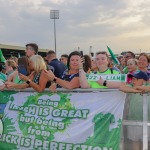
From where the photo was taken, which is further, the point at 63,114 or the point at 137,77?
the point at 63,114

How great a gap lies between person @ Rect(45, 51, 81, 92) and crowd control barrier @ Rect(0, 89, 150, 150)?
0.34 ft

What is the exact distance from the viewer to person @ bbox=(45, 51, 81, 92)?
16.2 feet

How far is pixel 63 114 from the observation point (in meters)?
4.95

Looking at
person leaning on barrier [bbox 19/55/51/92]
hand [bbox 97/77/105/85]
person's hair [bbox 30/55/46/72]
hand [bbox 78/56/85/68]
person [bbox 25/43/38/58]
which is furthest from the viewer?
person [bbox 25/43/38/58]

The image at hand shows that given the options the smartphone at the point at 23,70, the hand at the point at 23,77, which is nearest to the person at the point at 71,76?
the hand at the point at 23,77

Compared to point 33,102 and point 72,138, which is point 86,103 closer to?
point 72,138

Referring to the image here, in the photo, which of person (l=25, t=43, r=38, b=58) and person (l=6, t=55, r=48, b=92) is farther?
person (l=25, t=43, r=38, b=58)

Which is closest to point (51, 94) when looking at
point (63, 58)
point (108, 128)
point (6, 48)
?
point (108, 128)

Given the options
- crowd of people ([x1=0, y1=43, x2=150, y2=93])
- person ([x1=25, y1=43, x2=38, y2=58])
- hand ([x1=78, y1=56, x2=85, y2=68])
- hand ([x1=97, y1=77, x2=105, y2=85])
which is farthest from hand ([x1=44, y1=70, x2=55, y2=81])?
person ([x1=25, y1=43, x2=38, y2=58])

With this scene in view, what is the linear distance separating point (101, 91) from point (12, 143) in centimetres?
173

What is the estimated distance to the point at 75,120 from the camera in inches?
191

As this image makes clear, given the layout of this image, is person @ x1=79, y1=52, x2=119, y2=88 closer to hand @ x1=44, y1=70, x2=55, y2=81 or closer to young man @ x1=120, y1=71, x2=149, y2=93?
young man @ x1=120, y1=71, x2=149, y2=93

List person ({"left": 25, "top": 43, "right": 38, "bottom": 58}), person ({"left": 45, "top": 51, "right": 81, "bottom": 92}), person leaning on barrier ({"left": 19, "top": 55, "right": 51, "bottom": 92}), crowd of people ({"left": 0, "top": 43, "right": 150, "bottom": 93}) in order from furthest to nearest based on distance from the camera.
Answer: person ({"left": 25, "top": 43, "right": 38, "bottom": 58}) < person leaning on barrier ({"left": 19, "top": 55, "right": 51, "bottom": 92}) < person ({"left": 45, "top": 51, "right": 81, "bottom": 92}) < crowd of people ({"left": 0, "top": 43, "right": 150, "bottom": 93})

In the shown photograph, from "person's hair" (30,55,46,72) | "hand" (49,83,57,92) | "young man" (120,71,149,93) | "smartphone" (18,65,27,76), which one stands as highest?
"person's hair" (30,55,46,72)
